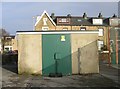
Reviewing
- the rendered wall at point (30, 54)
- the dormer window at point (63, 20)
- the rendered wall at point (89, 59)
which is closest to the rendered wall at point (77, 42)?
the rendered wall at point (89, 59)

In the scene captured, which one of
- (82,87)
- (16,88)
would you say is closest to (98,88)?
(82,87)

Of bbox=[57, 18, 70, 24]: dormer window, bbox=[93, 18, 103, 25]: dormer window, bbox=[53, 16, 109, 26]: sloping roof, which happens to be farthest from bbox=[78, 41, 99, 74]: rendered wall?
bbox=[93, 18, 103, 25]: dormer window

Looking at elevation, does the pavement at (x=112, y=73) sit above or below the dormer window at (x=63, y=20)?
below

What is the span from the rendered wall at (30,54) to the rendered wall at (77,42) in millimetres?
2151

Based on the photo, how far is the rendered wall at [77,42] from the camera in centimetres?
1909

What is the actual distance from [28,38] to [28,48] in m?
0.66

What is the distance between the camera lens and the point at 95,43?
1947 centimetres

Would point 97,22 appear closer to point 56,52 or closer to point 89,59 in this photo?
point 89,59

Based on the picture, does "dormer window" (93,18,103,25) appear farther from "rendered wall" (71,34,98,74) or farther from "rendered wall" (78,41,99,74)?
"rendered wall" (78,41,99,74)

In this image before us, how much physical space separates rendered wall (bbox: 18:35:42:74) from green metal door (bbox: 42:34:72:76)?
0.34 meters

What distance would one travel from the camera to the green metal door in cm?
1883

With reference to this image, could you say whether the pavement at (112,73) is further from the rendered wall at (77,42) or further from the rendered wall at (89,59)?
the rendered wall at (77,42)

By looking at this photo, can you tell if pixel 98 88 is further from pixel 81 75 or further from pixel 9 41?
pixel 9 41

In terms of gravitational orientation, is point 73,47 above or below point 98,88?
above
